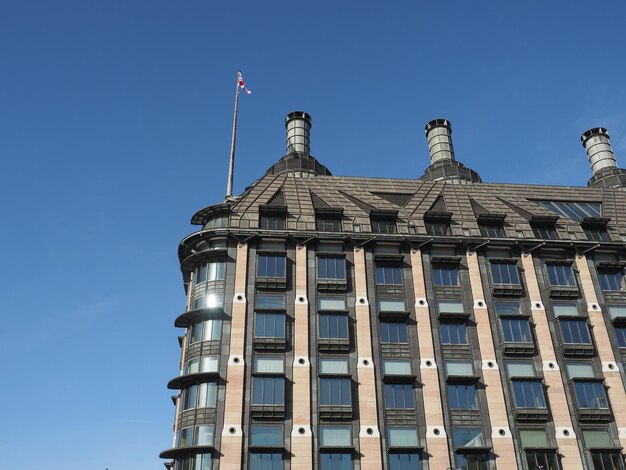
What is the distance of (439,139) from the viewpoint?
7319 centimetres

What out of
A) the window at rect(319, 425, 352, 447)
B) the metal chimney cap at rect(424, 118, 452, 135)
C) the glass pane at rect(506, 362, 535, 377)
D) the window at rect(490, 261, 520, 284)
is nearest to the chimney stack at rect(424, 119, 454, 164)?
the metal chimney cap at rect(424, 118, 452, 135)

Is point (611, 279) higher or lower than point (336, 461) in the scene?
higher

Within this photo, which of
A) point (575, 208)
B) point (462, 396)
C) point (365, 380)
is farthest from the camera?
point (575, 208)

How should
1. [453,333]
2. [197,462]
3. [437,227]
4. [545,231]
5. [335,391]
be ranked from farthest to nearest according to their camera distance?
[545,231]
[437,227]
[453,333]
[335,391]
[197,462]

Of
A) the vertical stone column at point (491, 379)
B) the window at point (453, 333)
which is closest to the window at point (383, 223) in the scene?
the vertical stone column at point (491, 379)

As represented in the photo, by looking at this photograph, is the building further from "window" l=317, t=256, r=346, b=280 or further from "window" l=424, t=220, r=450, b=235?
"window" l=424, t=220, r=450, b=235

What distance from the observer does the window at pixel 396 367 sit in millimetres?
43938

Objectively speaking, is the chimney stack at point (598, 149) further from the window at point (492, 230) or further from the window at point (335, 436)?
the window at point (335, 436)

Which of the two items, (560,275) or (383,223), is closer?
(560,275)

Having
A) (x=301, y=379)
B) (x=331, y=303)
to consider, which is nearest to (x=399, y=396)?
(x=301, y=379)

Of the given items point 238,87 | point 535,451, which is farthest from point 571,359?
point 238,87

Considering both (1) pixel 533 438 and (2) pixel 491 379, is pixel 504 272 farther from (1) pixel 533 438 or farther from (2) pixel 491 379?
(1) pixel 533 438

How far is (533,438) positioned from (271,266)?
2343cm

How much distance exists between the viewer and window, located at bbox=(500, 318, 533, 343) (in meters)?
46.4
